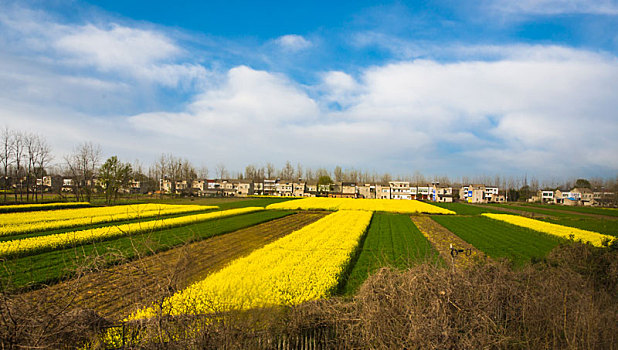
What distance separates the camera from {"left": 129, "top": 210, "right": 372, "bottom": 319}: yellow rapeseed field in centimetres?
695

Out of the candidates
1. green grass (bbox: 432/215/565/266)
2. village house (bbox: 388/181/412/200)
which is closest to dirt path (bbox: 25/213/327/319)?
green grass (bbox: 432/215/565/266)

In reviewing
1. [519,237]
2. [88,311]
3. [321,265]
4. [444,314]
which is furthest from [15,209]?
[519,237]

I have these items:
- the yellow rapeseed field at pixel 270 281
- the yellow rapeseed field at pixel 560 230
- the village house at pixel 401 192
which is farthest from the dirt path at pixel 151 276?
the village house at pixel 401 192

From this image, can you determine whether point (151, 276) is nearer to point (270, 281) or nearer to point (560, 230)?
point (270, 281)

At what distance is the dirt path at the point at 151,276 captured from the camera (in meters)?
5.50

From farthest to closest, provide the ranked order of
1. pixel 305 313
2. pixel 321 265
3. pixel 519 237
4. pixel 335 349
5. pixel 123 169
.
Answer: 1. pixel 123 169
2. pixel 519 237
3. pixel 321 265
4. pixel 305 313
5. pixel 335 349

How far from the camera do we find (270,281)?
11.7m

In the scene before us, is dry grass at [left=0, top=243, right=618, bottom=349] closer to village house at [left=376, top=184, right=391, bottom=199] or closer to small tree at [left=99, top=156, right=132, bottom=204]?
small tree at [left=99, top=156, right=132, bottom=204]

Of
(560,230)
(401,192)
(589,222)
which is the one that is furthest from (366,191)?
(560,230)

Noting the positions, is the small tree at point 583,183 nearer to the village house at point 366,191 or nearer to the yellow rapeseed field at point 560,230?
the village house at point 366,191

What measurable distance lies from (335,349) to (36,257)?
60.1 feet

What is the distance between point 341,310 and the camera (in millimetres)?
7824

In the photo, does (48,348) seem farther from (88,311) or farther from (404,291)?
(404,291)

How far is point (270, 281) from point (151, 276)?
4906 mm
